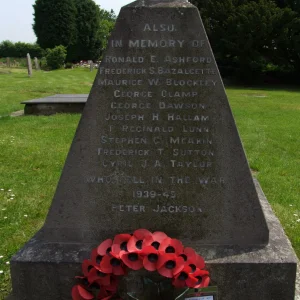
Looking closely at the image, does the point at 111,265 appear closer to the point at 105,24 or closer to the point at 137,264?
the point at 137,264

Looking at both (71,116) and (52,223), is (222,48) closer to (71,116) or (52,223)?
(71,116)

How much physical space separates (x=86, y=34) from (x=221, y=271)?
182 feet

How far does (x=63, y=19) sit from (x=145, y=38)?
54530 millimetres

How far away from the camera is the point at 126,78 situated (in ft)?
9.05

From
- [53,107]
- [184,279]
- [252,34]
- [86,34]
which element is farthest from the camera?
[86,34]

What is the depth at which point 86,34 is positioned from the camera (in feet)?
181

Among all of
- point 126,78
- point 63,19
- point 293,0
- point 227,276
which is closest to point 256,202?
point 227,276

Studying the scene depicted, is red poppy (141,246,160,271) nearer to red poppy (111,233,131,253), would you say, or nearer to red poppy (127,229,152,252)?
red poppy (127,229,152,252)

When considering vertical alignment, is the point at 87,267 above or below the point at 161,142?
below

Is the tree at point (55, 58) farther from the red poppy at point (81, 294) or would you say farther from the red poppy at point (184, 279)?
the red poppy at point (184, 279)

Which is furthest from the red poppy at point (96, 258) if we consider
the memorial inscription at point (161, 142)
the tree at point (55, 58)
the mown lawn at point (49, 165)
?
the tree at point (55, 58)

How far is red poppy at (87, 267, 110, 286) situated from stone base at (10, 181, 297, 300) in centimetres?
43

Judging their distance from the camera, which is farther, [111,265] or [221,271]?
[221,271]

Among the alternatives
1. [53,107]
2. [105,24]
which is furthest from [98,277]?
[105,24]
